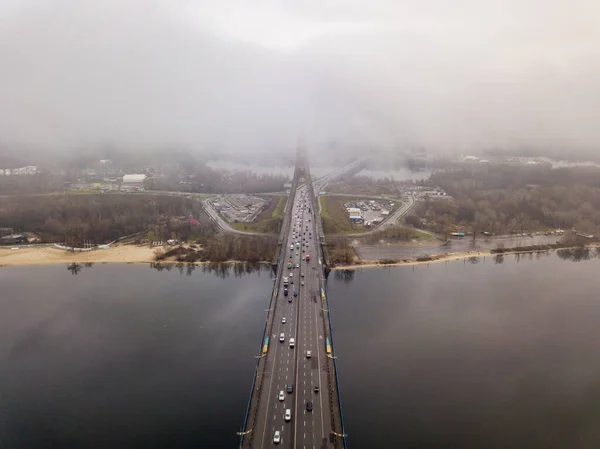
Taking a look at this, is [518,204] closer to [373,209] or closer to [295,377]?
[373,209]

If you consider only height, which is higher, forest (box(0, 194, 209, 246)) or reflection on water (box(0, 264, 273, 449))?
forest (box(0, 194, 209, 246))

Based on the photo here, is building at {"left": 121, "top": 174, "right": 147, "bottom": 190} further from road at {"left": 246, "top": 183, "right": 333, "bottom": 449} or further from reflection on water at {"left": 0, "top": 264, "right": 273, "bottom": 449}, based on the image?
road at {"left": 246, "top": 183, "right": 333, "bottom": 449}

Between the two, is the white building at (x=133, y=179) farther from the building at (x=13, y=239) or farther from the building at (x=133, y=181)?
the building at (x=13, y=239)

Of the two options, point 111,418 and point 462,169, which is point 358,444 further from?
point 462,169

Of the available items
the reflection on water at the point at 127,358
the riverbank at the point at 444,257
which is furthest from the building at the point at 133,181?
the riverbank at the point at 444,257

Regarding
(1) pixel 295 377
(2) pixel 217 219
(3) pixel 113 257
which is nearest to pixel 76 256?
(3) pixel 113 257

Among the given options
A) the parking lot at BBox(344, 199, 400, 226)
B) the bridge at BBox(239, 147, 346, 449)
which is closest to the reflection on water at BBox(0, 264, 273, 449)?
the bridge at BBox(239, 147, 346, 449)
